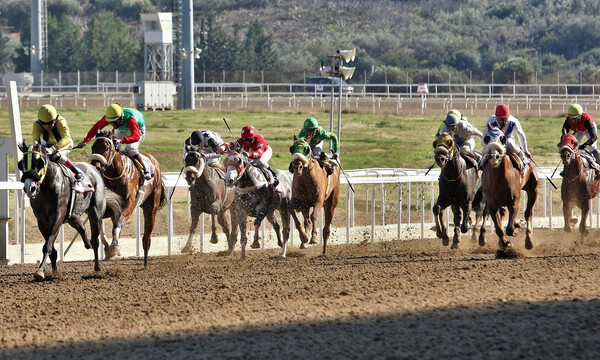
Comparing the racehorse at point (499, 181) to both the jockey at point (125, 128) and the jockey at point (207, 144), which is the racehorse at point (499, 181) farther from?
the jockey at point (125, 128)

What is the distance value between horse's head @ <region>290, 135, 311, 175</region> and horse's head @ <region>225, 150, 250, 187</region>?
592 mm

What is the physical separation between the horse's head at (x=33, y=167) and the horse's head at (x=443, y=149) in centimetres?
487

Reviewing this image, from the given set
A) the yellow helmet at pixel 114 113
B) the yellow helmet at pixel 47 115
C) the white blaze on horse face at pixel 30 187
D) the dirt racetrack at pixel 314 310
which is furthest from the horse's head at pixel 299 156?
the white blaze on horse face at pixel 30 187

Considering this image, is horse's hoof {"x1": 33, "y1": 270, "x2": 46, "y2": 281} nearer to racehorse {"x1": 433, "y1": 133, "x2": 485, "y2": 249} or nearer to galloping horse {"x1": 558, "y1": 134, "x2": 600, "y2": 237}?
racehorse {"x1": 433, "y1": 133, "x2": 485, "y2": 249}

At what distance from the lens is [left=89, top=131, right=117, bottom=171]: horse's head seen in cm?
1129

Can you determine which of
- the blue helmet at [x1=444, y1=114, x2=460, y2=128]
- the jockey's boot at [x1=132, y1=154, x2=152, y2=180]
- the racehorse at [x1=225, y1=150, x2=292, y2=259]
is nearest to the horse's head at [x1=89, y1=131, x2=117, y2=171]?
the jockey's boot at [x1=132, y1=154, x2=152, y2=180]

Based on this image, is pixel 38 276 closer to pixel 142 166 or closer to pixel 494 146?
pixel 142 166

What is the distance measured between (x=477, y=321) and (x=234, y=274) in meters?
3.75

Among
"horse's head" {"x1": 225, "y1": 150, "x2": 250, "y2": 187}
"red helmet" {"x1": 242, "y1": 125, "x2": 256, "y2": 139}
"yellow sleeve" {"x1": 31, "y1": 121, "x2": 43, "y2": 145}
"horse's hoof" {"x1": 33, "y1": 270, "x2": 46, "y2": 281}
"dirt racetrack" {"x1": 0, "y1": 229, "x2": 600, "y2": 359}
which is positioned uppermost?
"yellow sleeve" {"x1": 31, "y1": 121, "x2": 43, "y2": 145}

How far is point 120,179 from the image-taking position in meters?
11.6

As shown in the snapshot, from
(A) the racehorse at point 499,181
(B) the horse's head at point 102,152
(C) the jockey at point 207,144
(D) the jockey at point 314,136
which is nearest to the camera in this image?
(B) the horse's head at point 102,152

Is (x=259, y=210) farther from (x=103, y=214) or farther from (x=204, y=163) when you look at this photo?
(x=103, y=214)

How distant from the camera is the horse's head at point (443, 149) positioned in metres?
12.6

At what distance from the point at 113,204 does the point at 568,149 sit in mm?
5687
